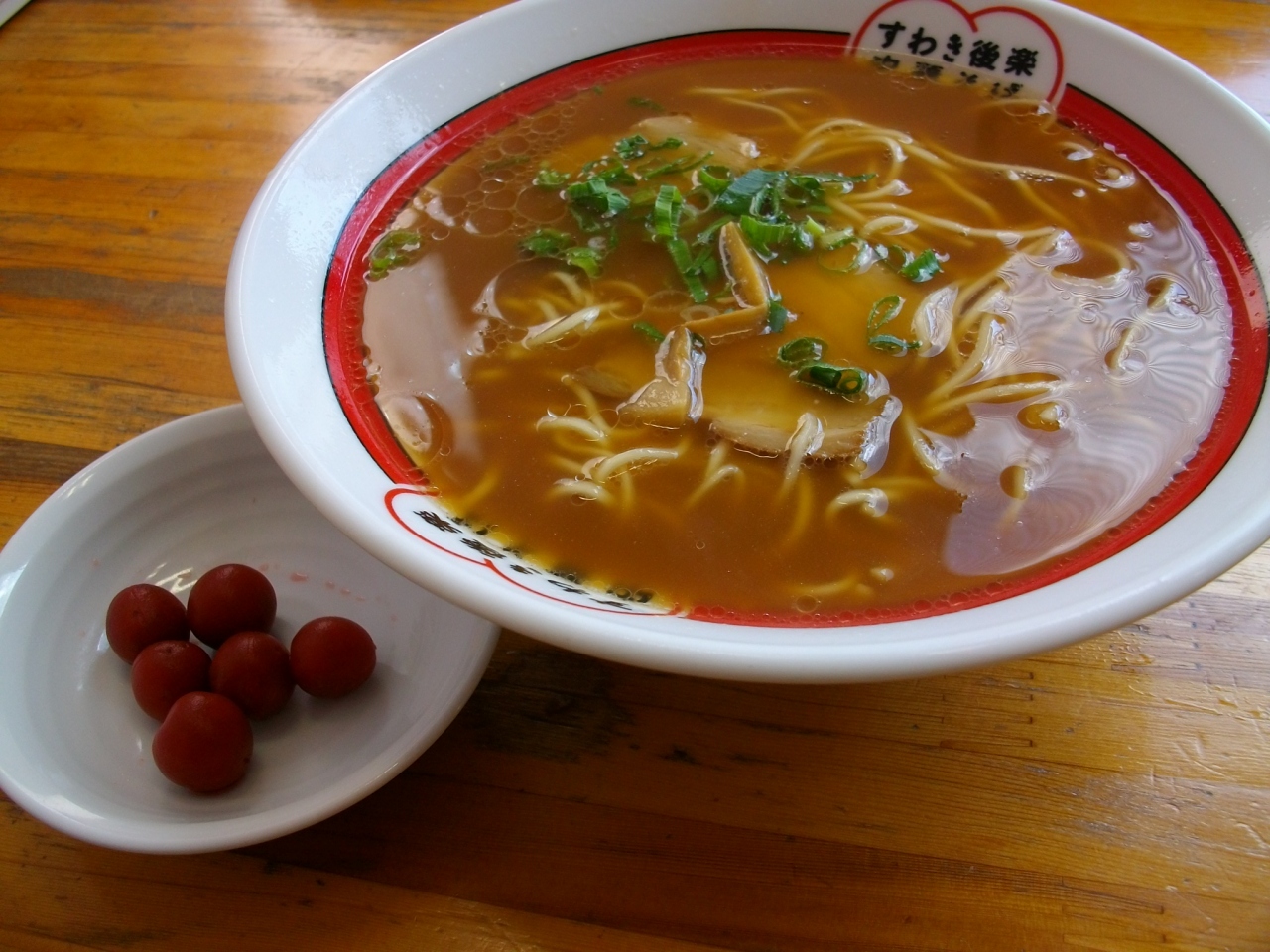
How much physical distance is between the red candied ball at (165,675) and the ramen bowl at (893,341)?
1.36 ft

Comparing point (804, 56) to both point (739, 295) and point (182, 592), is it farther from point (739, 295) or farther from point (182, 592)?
point (182, 592)

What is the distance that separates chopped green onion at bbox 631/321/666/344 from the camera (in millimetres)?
1717

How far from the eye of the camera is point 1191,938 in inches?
47.8

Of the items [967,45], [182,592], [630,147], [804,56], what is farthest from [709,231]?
[182,592]

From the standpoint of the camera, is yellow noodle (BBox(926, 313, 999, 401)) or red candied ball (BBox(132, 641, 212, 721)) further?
yellow noodle (BBox(926, 313, 999, 401))

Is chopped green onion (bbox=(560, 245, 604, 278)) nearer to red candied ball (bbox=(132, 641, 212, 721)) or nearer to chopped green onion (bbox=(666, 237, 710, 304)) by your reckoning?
chopped green onion (bbox=(666, 237, 710, 304))

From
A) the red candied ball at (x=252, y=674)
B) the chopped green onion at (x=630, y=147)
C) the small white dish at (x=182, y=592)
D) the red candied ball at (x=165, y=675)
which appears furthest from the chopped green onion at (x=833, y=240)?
the red candied ball at (x=165, y=675)

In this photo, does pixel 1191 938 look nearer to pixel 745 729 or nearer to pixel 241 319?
pixel 745 729

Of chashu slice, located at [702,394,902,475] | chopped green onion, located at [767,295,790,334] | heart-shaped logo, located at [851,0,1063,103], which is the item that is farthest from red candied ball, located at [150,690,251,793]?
heart-shaped logo, located at [851,0,1063,103]

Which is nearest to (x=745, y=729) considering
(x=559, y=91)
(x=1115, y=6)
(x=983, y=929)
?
(x=983, y=929)

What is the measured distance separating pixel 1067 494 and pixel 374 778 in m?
1.09

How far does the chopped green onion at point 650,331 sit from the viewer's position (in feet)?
→ 5.63

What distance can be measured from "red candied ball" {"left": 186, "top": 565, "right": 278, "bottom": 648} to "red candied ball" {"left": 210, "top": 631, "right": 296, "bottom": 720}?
0.07 metres

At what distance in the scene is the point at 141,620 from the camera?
1.50m
